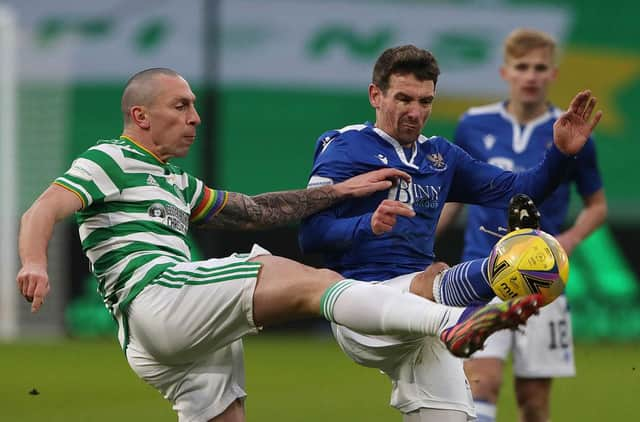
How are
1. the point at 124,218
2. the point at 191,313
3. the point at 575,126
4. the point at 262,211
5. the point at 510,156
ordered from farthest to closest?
the point at 510,156
the point at 262,211
the point at 575,126
the point at 124,218
the point at 191,313

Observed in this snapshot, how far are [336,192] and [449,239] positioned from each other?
1023 centimetres

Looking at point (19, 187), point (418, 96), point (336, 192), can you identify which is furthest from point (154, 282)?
point (19, 187)

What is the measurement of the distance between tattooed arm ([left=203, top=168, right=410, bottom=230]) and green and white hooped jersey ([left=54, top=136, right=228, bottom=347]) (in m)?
0.43

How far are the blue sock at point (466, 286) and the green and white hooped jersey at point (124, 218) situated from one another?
1142 mm

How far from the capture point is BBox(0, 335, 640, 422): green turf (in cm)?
983

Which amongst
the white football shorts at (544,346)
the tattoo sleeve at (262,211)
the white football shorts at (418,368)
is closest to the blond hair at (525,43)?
the white football shorts at (544,346)

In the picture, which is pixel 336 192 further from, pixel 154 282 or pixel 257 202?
pixel 154 282

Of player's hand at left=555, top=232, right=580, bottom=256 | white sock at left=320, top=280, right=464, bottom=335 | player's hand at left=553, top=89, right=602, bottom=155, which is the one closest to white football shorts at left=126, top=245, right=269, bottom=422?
white sock at left=320, top=280, right=464, bottom=335

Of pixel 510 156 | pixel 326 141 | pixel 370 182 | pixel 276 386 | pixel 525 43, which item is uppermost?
pixel 525 43

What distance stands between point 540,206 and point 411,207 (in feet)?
6.05

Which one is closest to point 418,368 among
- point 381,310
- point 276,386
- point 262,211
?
point 381,310

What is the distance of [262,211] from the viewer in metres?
6.14

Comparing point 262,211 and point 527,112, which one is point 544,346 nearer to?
point 527,112

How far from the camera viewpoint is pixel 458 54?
58.1 ft
